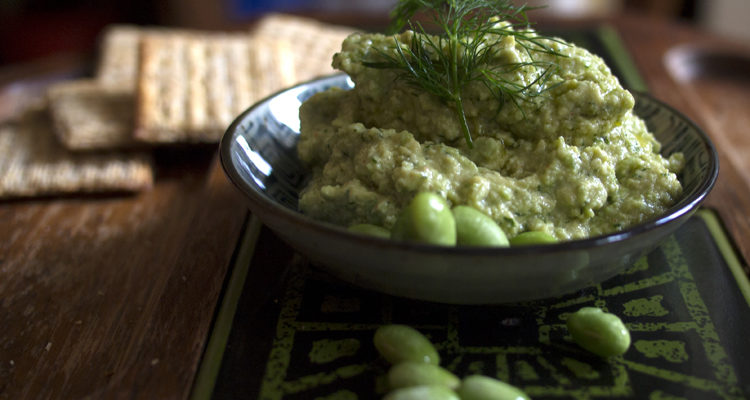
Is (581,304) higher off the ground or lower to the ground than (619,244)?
lower

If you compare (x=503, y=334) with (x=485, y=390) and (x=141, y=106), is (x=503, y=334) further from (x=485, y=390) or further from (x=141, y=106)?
(x=141, y=106)

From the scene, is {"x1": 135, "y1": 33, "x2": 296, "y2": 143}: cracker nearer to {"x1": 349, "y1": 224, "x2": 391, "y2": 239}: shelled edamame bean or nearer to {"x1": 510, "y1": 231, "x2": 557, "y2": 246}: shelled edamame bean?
{"x1": 349, "y1": 224, "x2": 391, "y2": 239}: shelled edamame bean

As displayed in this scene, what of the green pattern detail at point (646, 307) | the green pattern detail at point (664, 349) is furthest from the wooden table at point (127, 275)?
the green pattern detail at point (664, 349)

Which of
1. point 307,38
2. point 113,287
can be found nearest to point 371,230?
point 113,287

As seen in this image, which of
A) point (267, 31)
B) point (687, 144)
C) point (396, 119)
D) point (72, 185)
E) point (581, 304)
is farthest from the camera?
point (267, 31)

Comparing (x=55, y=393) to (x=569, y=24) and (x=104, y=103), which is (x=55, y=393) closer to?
(x=104, y=103)

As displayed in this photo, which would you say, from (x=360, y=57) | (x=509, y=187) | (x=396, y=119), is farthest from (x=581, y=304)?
(x=360, y=57)
